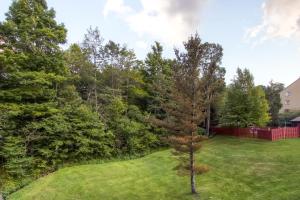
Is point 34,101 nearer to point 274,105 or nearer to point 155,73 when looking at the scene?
point 155,73

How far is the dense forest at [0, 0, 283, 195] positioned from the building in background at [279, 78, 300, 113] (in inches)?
1164

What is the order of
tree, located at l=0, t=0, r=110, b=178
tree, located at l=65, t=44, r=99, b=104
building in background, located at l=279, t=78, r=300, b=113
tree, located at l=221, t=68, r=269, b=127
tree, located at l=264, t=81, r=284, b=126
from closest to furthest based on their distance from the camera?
tree, located at l=0, t=0, r=110, b=178
tree, located at l=221, t=68, r=269, b=127
tree, located at l=65, t=44, r=99, b=104
tree, located at l=264, t=81, r=284, b=126
building in background, located at l=279, t=78, r=300, b=113

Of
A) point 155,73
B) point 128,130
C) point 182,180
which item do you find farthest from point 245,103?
point 182,180

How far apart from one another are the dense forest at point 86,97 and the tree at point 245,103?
0.12m

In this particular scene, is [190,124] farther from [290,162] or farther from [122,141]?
[122,141]

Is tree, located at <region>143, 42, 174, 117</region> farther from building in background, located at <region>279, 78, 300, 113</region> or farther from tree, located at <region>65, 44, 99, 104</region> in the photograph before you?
building in background, located at <region>279, 78, 300, 113</region>

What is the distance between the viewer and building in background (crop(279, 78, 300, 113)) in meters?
58.4

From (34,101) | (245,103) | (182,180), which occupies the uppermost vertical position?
(245,103)

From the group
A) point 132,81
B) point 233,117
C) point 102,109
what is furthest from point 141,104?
point 233,117

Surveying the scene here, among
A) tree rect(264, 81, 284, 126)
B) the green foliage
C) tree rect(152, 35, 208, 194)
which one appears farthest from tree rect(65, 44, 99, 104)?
tree rect(264, 81, 284, 126)

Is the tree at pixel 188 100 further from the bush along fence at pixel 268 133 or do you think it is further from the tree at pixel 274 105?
the tree at pixel 274 105

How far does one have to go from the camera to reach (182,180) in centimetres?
1841

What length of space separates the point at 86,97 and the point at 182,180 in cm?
A: 2091

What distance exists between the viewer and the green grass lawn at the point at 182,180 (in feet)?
A: 50.4
